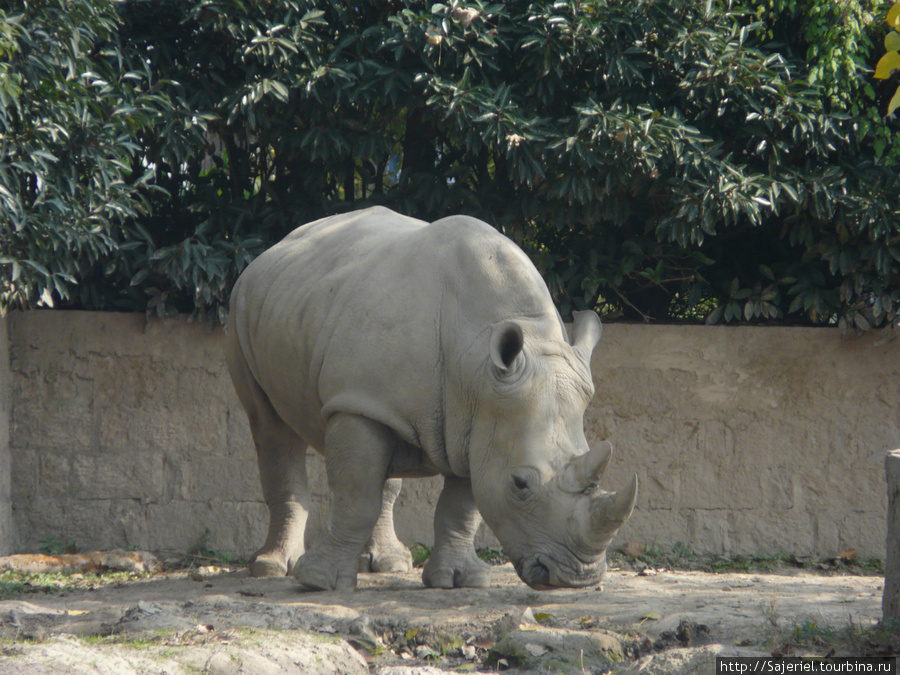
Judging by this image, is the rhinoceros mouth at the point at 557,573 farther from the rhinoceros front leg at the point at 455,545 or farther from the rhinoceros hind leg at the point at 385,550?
the rhinoceros hind leg at the point at 385,550

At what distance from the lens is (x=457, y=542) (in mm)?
5449

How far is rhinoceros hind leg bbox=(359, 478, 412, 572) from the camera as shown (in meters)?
6.06

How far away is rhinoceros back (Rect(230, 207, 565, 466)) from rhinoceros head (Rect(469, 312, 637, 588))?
0.17 m

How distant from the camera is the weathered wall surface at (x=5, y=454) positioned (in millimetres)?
6918

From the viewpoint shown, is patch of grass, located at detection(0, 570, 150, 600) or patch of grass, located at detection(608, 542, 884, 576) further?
patch of grass, located at detection(608, 542, 884, 576)

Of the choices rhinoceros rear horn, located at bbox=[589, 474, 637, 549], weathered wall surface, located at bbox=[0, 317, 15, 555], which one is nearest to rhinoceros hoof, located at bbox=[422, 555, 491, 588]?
rhinoceros rear horn, located at bbox=[589, 474, 637, 549]

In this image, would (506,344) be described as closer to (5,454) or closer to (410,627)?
(410,627)

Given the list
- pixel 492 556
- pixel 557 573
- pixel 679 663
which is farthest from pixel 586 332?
pixel 492 556

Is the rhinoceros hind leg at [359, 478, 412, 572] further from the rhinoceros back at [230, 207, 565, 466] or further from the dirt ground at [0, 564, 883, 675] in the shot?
the rhinoceros back at [230, 207, 565, 466]

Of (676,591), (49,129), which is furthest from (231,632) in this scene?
(49,129)

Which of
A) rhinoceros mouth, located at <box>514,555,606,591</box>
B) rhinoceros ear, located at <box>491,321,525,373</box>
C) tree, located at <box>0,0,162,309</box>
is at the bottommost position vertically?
rhinoceros mouth, located at <box>514,555,606,591</box>

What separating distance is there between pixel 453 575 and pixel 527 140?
2853 mm

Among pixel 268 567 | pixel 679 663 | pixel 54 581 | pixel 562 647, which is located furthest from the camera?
pixel 54 581

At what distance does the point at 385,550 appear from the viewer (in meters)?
6.11
